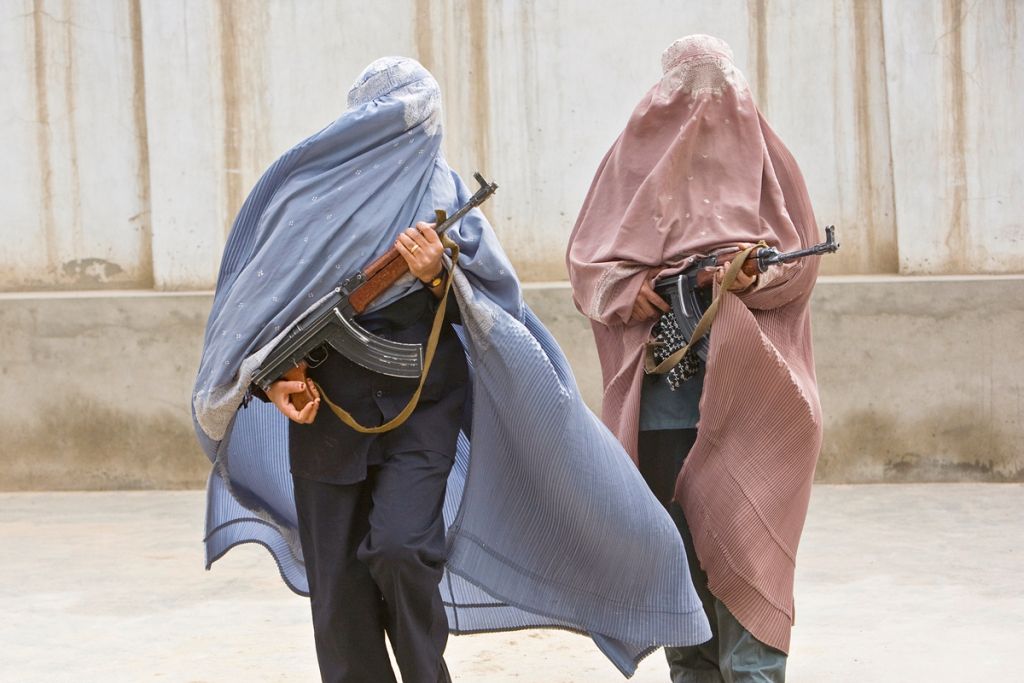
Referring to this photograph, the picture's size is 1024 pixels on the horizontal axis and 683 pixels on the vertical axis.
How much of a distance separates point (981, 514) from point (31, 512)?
4306 mm

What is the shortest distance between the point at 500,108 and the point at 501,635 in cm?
322

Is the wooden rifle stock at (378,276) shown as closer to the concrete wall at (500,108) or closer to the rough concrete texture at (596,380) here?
the rough concrete texture at (596,380)

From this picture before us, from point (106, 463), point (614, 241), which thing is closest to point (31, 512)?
point (106, 463)

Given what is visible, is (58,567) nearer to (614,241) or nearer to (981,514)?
(614,241)

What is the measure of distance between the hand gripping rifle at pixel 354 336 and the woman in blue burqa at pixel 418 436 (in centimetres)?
4

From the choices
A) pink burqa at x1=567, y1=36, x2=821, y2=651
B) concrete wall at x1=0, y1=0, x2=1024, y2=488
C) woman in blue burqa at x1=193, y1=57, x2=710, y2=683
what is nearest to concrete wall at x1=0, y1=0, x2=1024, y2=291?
concrete wall at x1=0, y1=0, x2=1024, y2=488

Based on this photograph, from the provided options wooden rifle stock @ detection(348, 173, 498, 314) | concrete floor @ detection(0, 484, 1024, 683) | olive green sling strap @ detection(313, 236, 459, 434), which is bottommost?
concrete floor @ detection(0, 484, 1024, 683)

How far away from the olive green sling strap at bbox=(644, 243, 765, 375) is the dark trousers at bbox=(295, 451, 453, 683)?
0.64 m

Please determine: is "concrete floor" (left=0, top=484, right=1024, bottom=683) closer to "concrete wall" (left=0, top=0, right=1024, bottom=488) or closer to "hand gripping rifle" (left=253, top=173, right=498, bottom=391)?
"concrete wall" (left=0, top=0, right=1024, bottom=488)

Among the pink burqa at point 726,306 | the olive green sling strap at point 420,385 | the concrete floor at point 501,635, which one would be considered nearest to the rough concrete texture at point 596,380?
the concrete floor at point 501,635

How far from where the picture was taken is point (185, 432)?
6750mm

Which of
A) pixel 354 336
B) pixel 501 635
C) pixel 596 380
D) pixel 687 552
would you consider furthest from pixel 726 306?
pixel 596 380

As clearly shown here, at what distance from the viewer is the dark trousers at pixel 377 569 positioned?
2920 millimetres

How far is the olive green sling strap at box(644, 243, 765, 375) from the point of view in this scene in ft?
10.8
